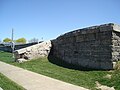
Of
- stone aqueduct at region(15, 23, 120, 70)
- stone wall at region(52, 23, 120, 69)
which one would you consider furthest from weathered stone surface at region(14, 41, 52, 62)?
stone wall at region(52, 23, 120, 69)

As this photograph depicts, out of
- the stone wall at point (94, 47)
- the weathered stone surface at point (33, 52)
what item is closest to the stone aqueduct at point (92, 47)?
the stone wall at point (94, 47)

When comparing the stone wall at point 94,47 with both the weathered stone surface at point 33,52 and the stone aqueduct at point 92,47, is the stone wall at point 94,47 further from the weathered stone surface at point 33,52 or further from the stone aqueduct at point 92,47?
the weathered stone surface at point 33,52

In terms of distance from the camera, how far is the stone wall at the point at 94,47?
9.47 metres

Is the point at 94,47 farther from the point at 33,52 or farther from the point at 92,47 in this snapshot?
the point at 33,52

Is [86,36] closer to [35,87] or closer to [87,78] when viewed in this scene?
[87,78]

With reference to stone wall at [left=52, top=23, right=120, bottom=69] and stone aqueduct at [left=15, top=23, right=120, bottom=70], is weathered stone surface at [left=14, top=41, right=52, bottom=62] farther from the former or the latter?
stone wall at [left=52, top=23, right=120, bottom=69]

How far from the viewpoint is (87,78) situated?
8.84 m

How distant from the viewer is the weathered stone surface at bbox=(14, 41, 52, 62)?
16062mm

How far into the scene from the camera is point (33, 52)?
16.3 meters

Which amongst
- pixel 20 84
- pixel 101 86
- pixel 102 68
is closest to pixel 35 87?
pixel 20 84

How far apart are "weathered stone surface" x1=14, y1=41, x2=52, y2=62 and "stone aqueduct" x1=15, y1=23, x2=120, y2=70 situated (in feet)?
5.50

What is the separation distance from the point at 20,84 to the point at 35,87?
2.67 feet

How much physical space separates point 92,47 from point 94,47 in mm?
187

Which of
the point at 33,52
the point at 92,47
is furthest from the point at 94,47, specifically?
the point at 33,52
